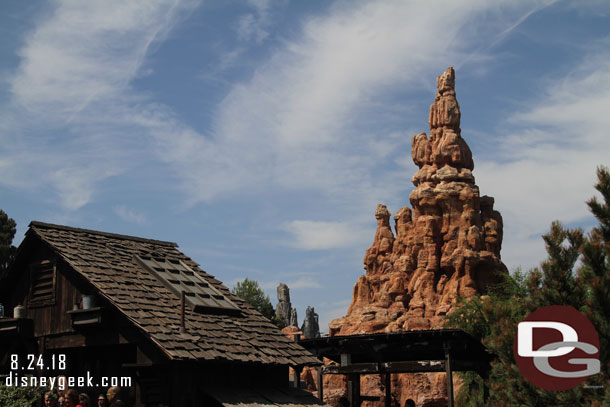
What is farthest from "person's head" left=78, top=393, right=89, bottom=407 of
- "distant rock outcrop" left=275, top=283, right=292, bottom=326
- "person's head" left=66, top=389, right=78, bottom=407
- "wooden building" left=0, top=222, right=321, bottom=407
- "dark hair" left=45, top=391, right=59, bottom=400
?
"distant rock outcrop" left=275, top=283, right=292, bottom=326

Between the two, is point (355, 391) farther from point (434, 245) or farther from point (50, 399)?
point (434, 245)

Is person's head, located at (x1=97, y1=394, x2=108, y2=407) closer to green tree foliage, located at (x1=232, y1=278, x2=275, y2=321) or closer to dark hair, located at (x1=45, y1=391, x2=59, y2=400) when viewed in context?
dark hair, located at (x1=45, y1=391, x2=59, y2=400)

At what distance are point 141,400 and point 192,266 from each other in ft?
15.3

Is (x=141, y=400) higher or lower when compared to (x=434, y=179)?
lower

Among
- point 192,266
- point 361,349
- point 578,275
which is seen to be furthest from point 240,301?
point 578,275

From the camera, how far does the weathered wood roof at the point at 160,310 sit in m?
12.6

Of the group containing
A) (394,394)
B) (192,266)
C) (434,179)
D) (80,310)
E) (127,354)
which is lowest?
(394,394)

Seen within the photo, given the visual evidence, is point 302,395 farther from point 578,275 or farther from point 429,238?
point 429,238

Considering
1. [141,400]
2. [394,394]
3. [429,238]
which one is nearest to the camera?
[141,400]

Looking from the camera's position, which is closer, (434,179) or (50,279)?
(50,279)

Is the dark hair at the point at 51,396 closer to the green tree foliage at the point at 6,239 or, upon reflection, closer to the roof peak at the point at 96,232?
the roof peak at the point at 96,232

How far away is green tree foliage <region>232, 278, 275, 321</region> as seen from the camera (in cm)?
6347

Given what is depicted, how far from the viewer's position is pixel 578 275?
11.8 meters

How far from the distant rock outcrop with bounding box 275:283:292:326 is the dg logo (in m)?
69.3
